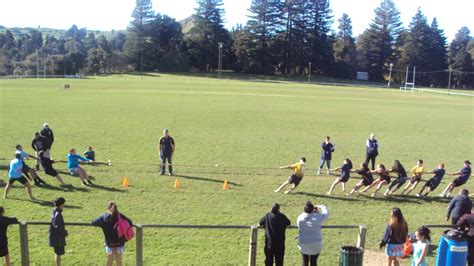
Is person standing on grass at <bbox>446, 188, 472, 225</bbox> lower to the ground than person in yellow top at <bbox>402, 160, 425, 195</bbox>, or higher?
higher

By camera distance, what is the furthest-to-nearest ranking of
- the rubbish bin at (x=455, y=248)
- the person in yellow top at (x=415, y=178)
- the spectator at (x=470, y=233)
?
the person in yellow top at (x=415, y=178) < the spectator at (x=470, y=233) < the rubbish bin at (x=455, y=248)

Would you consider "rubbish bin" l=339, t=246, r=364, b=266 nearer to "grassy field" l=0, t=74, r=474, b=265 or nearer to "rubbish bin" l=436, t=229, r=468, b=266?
"rubbish bin" l=436, t=229, r=468, b=266

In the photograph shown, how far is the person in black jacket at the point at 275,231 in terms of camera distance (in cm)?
825

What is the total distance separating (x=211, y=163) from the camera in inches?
778

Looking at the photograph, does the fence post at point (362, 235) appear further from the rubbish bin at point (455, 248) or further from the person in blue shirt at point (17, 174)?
the person in blue shirt at point (17, 174)

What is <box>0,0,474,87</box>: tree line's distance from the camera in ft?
338

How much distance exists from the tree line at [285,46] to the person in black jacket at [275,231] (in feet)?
307

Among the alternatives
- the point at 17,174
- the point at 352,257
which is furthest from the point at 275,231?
the point at 17,174

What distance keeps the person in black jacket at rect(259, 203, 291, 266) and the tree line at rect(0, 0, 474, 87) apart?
3689 inches

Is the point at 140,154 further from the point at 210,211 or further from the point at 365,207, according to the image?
the point at 365,207

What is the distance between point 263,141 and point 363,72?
87.3m

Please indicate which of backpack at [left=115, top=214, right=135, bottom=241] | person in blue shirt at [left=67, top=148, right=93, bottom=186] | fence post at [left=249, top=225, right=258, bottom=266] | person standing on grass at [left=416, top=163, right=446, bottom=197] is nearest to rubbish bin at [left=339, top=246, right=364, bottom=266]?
fence post at [left=249, top=225, right=258, bottom=266]

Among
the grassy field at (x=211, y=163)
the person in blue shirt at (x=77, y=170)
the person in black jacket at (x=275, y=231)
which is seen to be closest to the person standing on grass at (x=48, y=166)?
the grassy field at (x=211, y=163)

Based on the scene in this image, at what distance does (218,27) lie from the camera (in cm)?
10594
